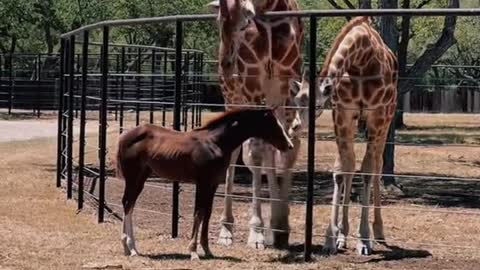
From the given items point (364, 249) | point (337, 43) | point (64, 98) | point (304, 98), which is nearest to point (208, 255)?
point (364, 249)

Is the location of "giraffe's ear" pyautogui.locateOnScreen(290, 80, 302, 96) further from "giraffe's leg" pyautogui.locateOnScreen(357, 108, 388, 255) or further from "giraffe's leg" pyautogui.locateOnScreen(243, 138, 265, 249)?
"giraffe's leg" pyautogui.locateOnScreen(357, 108, 388, 255)

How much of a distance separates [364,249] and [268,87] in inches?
69.5

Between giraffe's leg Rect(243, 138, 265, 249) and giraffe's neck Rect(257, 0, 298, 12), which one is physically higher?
giraffe's neck Rect(257, 0, 298, 12)

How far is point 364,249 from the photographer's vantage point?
7996 mm

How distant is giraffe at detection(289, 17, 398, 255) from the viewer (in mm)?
8242

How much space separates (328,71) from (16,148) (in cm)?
1202

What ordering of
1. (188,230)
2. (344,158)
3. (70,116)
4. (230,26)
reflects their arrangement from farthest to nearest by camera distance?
(70,116) < (188,230) < (344,158) < (230,26)

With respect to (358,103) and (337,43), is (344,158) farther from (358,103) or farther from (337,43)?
(337,43)

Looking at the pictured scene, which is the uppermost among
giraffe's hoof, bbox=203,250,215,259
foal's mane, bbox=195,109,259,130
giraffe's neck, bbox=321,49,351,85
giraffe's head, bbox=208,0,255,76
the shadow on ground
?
giraffe's head, bbox=208,0,255,76

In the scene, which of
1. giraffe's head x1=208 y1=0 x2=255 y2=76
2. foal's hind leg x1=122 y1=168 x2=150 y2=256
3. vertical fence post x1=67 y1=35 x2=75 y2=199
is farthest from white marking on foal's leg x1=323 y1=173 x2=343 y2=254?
vertical fence post x1=67 y1=35 x2=75 y2=199

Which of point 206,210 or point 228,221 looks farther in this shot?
point 228,221

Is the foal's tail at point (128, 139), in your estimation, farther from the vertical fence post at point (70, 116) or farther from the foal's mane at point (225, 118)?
the vertical fence post at point (70, 116)

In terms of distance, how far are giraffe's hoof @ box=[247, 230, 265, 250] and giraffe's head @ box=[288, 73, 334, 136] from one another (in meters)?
1.03

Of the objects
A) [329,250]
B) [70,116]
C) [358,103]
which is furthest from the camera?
[70,116]
